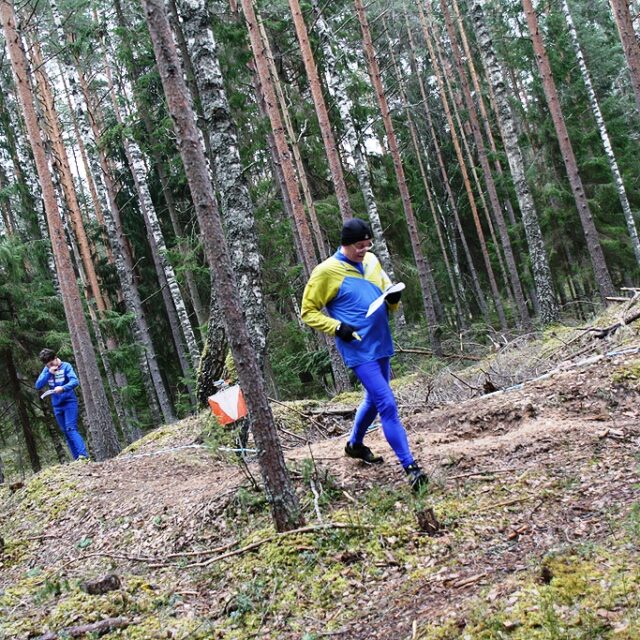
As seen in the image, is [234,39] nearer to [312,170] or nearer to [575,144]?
[312,170]

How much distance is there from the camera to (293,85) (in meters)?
17.7

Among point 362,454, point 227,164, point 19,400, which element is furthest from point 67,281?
point 362,454

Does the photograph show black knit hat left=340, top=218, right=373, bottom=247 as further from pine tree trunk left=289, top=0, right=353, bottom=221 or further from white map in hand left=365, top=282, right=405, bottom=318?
pine tree trunk left=289, top=0, right=353, bottom=221

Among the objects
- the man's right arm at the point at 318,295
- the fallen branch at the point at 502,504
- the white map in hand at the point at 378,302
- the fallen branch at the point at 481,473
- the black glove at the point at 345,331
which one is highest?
the man's right arm at the point at 318,295

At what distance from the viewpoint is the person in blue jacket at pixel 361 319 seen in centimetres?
434

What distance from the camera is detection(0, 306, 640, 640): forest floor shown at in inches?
103

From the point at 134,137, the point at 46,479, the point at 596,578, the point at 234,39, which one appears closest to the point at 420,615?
the point at 596,578

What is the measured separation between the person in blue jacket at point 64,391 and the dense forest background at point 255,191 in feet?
1.56

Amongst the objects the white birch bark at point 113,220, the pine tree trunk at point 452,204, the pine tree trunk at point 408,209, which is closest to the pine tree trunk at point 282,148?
the pine tree trunk at point 408,209

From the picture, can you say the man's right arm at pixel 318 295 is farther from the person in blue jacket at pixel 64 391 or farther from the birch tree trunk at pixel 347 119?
the birch tree trunk at pixel 347 119

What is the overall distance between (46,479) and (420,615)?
255 inches

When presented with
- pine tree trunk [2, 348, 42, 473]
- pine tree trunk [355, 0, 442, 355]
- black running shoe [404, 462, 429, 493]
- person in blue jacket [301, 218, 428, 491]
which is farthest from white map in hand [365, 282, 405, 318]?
pine tree trunk [2, 348, 42, 473]

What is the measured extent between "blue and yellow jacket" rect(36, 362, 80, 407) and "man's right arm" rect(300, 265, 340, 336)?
6354 mm

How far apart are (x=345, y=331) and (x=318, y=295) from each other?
41 centimetres
